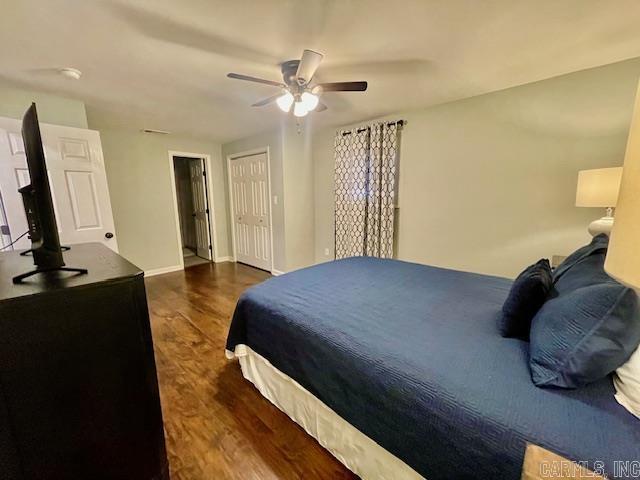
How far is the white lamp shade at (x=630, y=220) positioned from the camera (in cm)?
38

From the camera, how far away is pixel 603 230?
1950 millimetres

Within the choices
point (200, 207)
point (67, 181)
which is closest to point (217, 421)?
point (67, 181)

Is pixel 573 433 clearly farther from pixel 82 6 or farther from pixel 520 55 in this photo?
pixel 82 6

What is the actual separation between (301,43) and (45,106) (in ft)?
8.56

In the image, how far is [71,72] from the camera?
211 centimetres

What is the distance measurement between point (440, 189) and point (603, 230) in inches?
57.7

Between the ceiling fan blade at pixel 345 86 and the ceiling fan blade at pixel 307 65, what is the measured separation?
15 cm

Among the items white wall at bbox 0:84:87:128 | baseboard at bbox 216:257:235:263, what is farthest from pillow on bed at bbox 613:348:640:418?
baseboard at bbox 216:257:235:263

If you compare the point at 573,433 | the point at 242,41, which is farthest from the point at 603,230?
the point at 242,41

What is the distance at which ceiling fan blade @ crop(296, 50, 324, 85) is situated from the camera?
66.1 inches

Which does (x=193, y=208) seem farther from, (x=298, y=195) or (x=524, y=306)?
(x=524, y=306)

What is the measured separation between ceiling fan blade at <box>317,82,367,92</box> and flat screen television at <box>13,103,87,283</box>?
163cm

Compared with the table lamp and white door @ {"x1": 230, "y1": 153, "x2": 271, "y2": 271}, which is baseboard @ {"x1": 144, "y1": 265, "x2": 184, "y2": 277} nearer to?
white door @ {"x1": 230, "y1": 153, "x2": 271, "y2": 271}

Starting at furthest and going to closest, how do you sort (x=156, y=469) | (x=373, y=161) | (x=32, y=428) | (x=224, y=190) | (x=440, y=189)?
(x=224, y=190), (x=373, y=161), (x=440, y=189), (x=156, y=469), (x=32, y=428)
